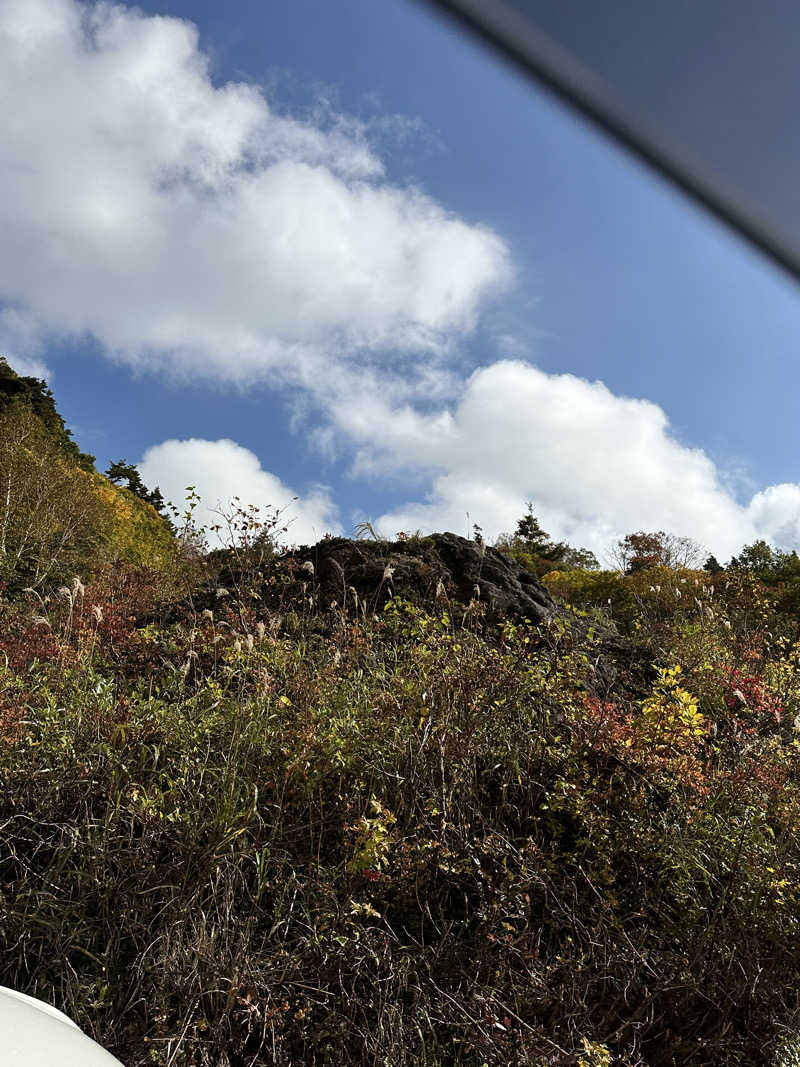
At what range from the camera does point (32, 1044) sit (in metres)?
0.89

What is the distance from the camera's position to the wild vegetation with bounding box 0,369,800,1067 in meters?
2.35

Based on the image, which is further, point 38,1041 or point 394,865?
point 394,865

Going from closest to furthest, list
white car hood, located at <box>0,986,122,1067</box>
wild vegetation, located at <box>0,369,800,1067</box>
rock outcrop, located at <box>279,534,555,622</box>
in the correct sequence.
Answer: white car hood, located at <box>0,986,122,1067</box>, wild vegetation, located at <box>0,369,800,1067</box>, rock outcrop, located at <box>279,534,555,622</box>

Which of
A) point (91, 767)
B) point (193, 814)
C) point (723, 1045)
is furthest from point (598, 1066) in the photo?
point (91, 767)

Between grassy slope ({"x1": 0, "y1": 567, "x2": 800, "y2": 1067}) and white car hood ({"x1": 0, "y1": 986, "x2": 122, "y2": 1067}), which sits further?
grassy slope ({"x1": 0, "y1": 567, "x2": 800, "y2": 1067})

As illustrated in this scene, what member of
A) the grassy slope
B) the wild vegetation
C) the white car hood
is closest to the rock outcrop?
the wild vegetation

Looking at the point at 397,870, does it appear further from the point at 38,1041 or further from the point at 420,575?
the point at 420,575

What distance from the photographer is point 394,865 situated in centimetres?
278

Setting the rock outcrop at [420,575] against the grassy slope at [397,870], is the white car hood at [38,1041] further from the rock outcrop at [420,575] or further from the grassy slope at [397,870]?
the rock outcrop at [420,575]

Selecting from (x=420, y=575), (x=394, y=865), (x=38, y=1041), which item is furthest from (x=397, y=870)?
(x=420, y=575)

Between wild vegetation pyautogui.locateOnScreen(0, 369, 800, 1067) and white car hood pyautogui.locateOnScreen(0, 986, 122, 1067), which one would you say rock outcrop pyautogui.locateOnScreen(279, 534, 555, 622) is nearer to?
wild vegetation pyautogui.locateOnScreen(0, 369, 800, 1067)

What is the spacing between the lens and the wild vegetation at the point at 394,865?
235 centimetres

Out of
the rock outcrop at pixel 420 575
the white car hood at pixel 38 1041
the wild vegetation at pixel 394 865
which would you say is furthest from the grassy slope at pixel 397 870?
the rock outcrop at pixel 420 575

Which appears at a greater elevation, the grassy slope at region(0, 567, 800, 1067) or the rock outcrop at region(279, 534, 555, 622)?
the rock outcrop at region(279, 534, 555, 622)
